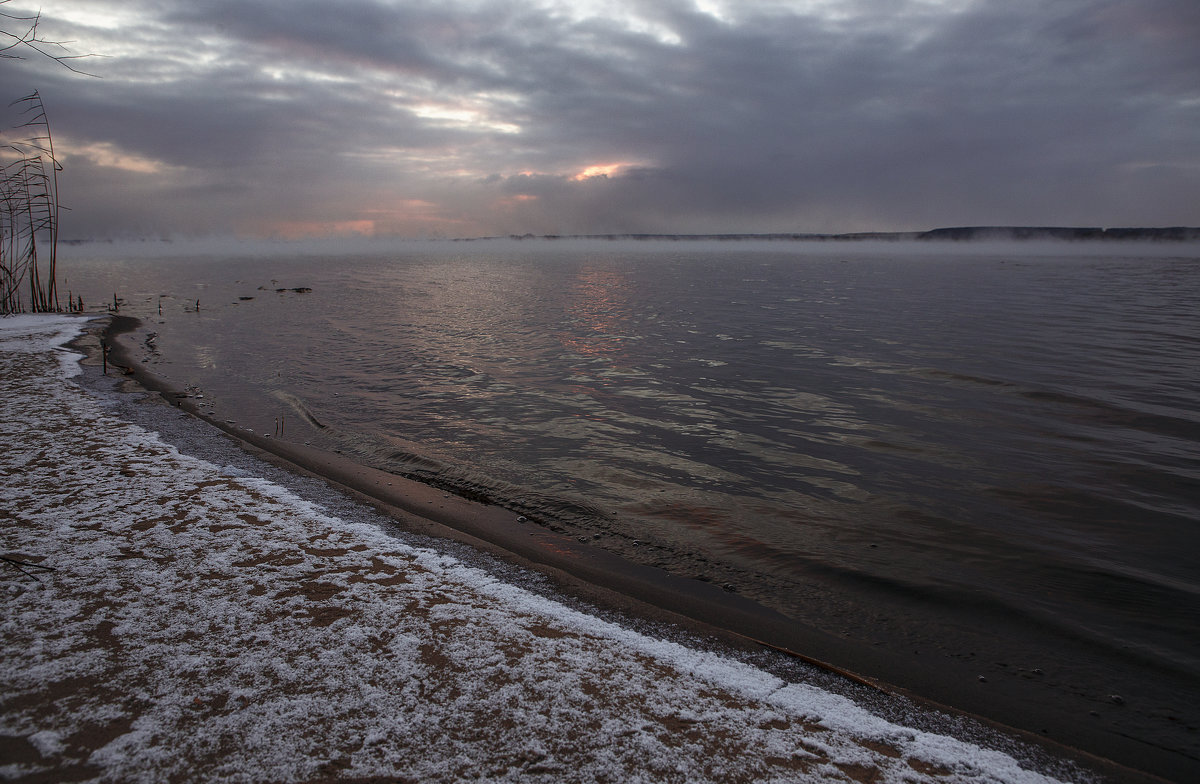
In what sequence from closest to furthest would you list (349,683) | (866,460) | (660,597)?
1. (349,683)
2. (660,597)
3. (866,460)

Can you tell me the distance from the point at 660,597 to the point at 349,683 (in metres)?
3.09

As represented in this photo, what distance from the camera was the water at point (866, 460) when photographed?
18.2 feet

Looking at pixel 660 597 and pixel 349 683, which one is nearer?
pixel 349 683

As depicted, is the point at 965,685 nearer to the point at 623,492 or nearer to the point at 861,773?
the point at 861,773

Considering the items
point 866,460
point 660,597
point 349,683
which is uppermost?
point 349,683

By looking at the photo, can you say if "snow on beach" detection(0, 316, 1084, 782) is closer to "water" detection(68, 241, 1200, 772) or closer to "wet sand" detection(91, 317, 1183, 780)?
"wet sand" detection(91, 317, 1183, 780)

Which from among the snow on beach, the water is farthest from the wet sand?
the snow on beach

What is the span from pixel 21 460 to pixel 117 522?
297 cm

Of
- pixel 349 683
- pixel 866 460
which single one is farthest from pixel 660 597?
pixel 866 460

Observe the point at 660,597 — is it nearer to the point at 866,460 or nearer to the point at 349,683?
the point at 349,683

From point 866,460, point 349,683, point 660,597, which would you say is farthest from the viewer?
point 866,460

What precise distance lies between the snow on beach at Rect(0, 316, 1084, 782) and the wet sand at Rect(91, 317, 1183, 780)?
24.0 inches

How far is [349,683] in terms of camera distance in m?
3.83

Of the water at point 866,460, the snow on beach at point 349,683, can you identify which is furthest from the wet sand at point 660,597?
the snow on beach at point 349,683
